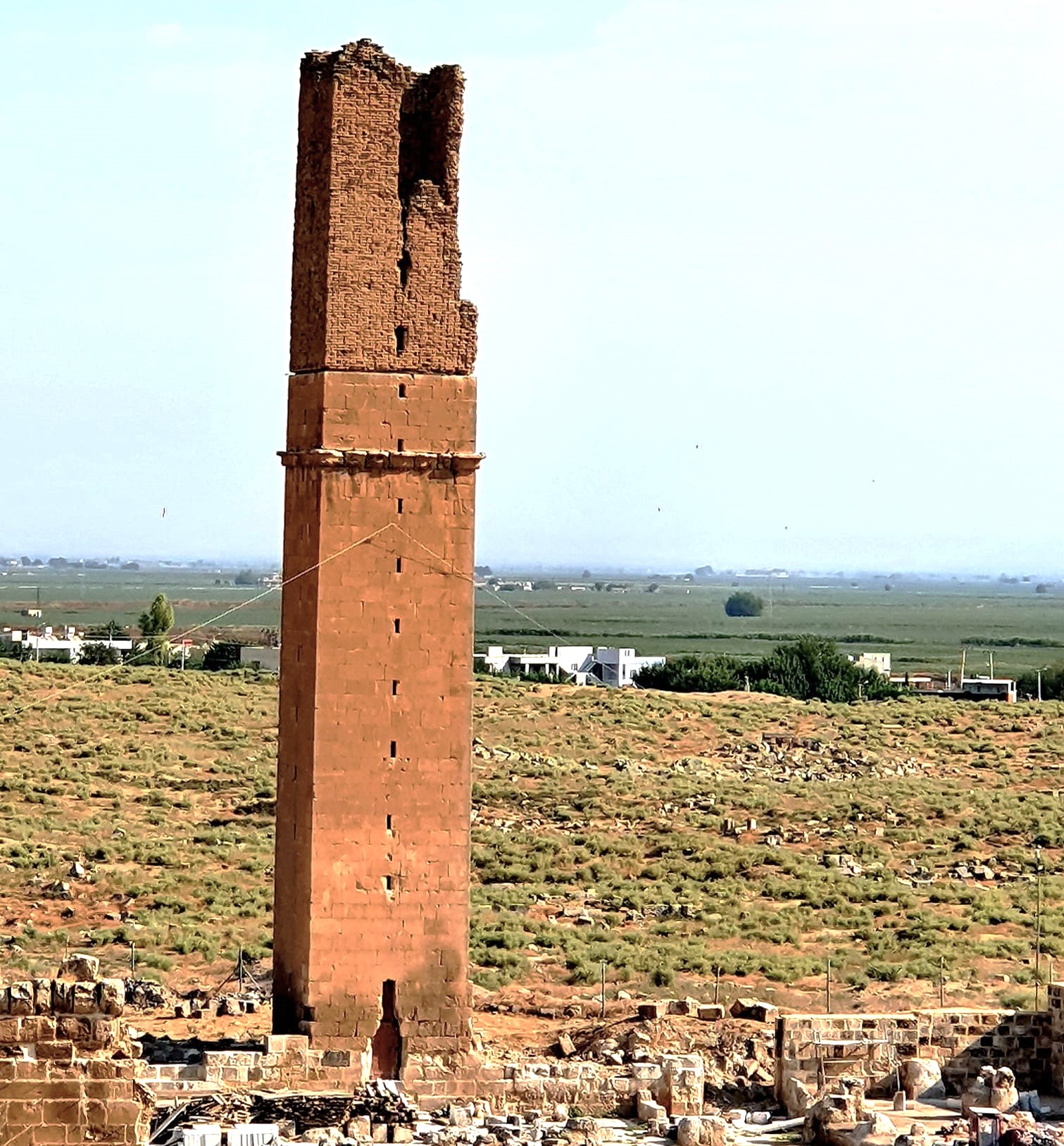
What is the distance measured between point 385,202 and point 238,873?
15.3 metres

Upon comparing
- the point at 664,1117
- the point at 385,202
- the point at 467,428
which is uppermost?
the point at 385,202

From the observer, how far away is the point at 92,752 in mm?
45062

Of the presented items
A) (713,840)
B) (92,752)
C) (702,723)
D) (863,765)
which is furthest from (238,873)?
(702,723)

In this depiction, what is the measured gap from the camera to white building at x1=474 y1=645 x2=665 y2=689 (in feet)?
290

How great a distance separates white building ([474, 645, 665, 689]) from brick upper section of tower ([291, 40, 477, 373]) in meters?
64.7

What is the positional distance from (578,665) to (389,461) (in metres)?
73.1

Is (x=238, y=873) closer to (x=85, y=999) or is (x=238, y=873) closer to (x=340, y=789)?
(x=340, y=789)

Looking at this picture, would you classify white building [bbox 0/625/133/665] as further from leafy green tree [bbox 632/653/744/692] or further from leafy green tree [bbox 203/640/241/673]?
leafy green tree [bbox 632/653/744/692]

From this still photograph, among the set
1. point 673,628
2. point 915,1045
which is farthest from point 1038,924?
point 673,628

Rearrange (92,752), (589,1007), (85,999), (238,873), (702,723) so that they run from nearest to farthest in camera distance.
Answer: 1. (85,999)
2. (589,1007)
3. (238,873)
4. (92,752)
5. (702,723)

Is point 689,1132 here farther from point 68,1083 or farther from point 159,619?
point 159,619

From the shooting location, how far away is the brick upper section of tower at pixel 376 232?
21.2 metres

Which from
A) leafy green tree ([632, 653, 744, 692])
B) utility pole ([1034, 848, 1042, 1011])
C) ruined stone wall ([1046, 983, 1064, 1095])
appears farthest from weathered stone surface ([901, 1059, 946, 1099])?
leafy green tree ([632, 653, 744, 692])

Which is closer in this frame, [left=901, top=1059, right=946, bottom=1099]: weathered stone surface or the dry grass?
[left=901, top=1059, right=946, bottom=1099]: weathered stone surface
